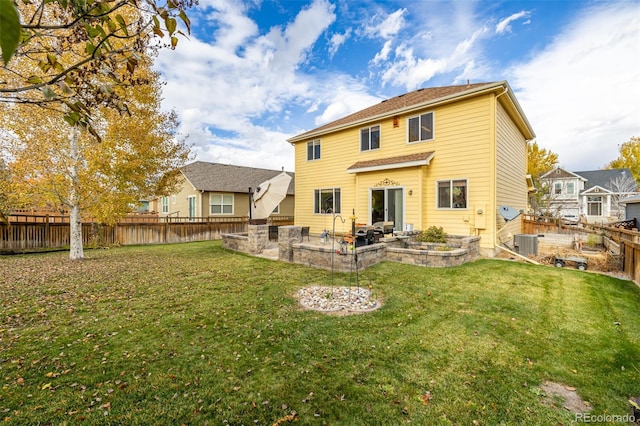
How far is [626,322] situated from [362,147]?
11.0 metres

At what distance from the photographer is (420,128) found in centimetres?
1190

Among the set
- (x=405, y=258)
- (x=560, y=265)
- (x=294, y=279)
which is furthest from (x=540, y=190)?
(x=294, y=279)

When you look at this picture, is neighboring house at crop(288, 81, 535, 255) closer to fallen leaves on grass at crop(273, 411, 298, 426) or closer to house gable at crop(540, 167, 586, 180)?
fallen leaves on grass at crop(273, 411, 298, 426)

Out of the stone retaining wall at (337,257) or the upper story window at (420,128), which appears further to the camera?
the upper story window at (420,128)

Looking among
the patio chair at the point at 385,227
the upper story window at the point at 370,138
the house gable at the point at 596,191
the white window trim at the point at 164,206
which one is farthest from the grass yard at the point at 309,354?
the house gable at the point at 596,191

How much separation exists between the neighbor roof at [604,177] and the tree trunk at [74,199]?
46784 millimetres

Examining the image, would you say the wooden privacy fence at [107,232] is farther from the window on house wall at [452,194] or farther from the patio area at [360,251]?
the window on house wall at [452,194]

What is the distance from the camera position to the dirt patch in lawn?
109 inches

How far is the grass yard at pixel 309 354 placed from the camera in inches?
107

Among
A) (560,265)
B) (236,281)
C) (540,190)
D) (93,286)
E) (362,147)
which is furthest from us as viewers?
(540,190)

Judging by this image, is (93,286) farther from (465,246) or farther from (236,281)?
(465,246)

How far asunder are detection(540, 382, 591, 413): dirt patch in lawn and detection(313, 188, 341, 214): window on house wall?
1150 centimetres

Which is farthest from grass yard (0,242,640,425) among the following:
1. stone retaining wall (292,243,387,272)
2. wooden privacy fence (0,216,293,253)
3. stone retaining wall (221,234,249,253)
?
wooden privacy fence (0,216,293,253)

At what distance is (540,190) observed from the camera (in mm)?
26469
